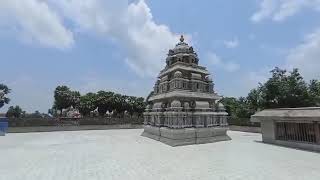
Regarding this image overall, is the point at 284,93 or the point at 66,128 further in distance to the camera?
the point at 66,128

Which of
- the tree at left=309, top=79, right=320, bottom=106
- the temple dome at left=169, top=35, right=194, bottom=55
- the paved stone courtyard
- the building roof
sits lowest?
the paved stone courtyard

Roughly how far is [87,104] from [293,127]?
43.0 m

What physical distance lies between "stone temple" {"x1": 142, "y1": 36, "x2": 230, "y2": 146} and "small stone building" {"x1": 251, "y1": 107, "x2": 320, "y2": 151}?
12.8ft

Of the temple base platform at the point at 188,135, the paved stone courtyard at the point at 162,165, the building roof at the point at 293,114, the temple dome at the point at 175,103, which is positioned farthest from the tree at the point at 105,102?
the building roof at the point at 293,114

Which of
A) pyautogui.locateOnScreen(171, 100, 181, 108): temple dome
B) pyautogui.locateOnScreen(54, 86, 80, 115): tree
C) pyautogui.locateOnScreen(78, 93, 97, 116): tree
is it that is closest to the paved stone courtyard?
pyautogui.locateOnScreen(171, 100, 181, 108): temple dome

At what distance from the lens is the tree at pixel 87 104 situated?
54.3m

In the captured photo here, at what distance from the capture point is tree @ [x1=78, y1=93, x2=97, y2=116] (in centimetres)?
5428

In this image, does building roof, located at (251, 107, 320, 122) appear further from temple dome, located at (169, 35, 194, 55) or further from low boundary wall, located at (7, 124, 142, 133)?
low boundary wall, located at (7, 124, 142, 133)

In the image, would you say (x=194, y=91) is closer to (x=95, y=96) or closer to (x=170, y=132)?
(x=170, y=132)

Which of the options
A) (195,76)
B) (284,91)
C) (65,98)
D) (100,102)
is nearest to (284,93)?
(284,91)

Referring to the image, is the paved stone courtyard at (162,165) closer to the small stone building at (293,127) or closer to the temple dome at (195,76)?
the small stone building at (293,127)

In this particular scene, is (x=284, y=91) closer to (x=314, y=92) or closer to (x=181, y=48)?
(x=314, y=92)

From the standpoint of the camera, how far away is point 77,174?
1106 cm

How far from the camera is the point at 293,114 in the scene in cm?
1809
